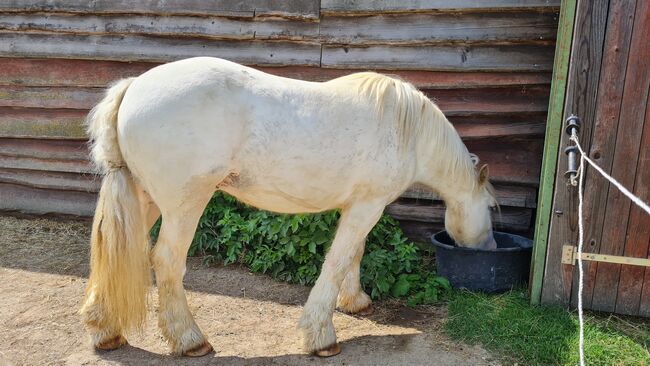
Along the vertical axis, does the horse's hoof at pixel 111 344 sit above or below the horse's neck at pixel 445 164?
below

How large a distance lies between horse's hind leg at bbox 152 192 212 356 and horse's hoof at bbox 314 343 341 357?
2.28 ft

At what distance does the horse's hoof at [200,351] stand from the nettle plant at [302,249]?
1.25m

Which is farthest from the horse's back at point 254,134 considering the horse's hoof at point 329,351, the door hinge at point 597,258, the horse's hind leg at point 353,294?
the door hinge at point 597,258

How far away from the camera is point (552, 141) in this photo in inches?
144

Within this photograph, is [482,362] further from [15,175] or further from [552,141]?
[15,175]

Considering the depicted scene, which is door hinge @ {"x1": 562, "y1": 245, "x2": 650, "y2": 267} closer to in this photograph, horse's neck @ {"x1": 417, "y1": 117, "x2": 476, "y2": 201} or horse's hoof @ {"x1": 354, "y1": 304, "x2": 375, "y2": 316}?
horse's neck @ {"x1": 417, "y1": 117, "x2": 476, "y2": 201}

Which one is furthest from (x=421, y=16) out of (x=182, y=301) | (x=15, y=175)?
(x=15, y=175)

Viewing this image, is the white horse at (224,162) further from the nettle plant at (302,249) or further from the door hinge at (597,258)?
the door hinge at (597,258)

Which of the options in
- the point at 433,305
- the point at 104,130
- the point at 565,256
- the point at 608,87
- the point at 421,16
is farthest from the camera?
the point at 421,16

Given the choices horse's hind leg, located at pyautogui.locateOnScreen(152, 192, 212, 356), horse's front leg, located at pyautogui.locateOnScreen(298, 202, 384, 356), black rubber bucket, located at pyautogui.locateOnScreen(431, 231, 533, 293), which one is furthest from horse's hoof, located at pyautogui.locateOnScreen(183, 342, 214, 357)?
black rubber bucket, located at pyautogui.locateOnScreen(431, 231, 533, 293)

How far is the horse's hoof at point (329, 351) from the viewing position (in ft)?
10.9

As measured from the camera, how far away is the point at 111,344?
3340 mm

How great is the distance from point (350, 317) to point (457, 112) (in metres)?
1.97

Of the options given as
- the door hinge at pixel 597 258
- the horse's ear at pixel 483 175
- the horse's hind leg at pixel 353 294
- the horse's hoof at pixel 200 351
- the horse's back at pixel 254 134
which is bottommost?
the horse's hoof at pixel 200 351
